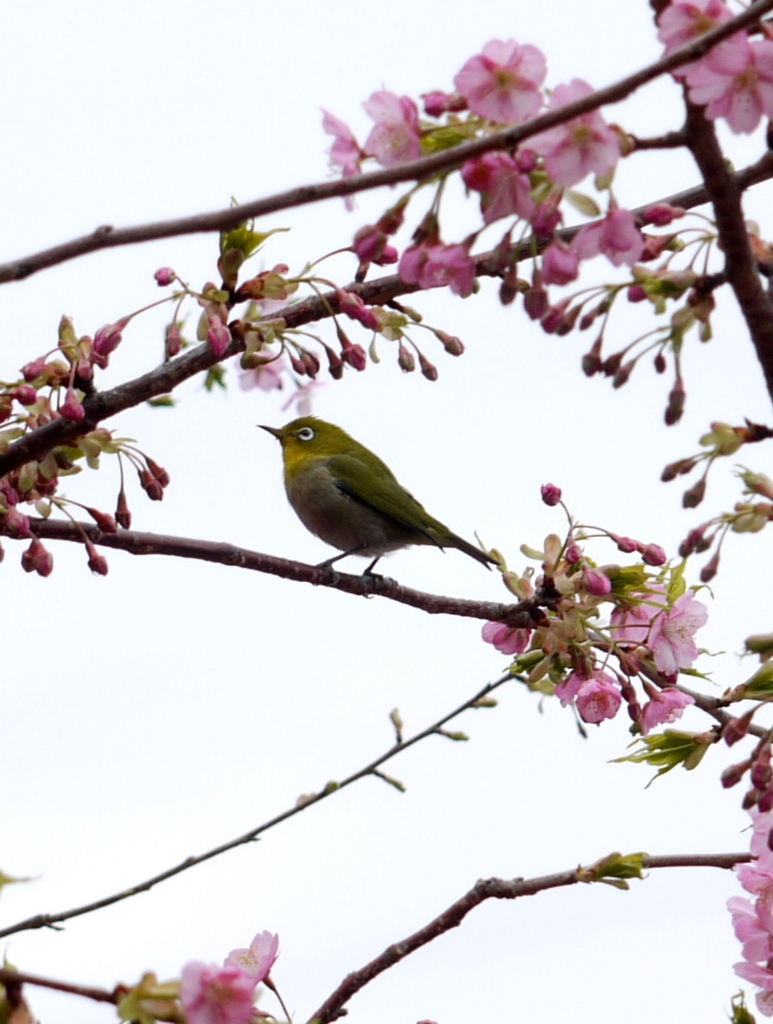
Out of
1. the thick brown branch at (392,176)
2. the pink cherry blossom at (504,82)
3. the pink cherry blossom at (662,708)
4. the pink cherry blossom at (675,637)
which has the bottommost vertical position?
the thick brown branch at (392,176)

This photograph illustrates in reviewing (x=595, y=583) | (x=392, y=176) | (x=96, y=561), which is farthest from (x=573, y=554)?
(x=392, y=176)

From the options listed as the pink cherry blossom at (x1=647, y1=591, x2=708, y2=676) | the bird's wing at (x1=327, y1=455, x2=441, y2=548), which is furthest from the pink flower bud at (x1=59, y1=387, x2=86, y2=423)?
the bird's wing at (x1=327, y1=455, x2=441, y2=548)

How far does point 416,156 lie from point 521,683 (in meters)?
2.08

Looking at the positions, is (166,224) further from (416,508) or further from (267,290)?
(416,508)

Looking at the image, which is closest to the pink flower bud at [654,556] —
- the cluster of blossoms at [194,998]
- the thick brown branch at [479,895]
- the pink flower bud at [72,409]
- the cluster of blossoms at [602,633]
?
the cluster of blossoms at [602,633]

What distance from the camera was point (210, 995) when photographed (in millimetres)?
1831

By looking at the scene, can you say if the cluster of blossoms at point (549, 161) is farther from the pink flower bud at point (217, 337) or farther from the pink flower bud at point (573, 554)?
the pink flower bud at point (573, 554)

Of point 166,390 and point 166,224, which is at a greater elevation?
point 166,390

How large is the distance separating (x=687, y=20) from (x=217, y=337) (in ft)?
4.70

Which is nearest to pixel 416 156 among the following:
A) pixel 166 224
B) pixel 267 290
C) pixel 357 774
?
pixel 166 224

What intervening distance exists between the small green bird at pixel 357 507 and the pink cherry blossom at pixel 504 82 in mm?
4468

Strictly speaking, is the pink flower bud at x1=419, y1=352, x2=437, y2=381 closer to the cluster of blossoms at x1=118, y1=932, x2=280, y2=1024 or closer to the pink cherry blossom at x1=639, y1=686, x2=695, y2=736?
the pink cherry blossom at x1=639, y1=686, x2=695, y2=736

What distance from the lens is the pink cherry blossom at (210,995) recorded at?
182 cm

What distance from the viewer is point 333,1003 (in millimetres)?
2969
